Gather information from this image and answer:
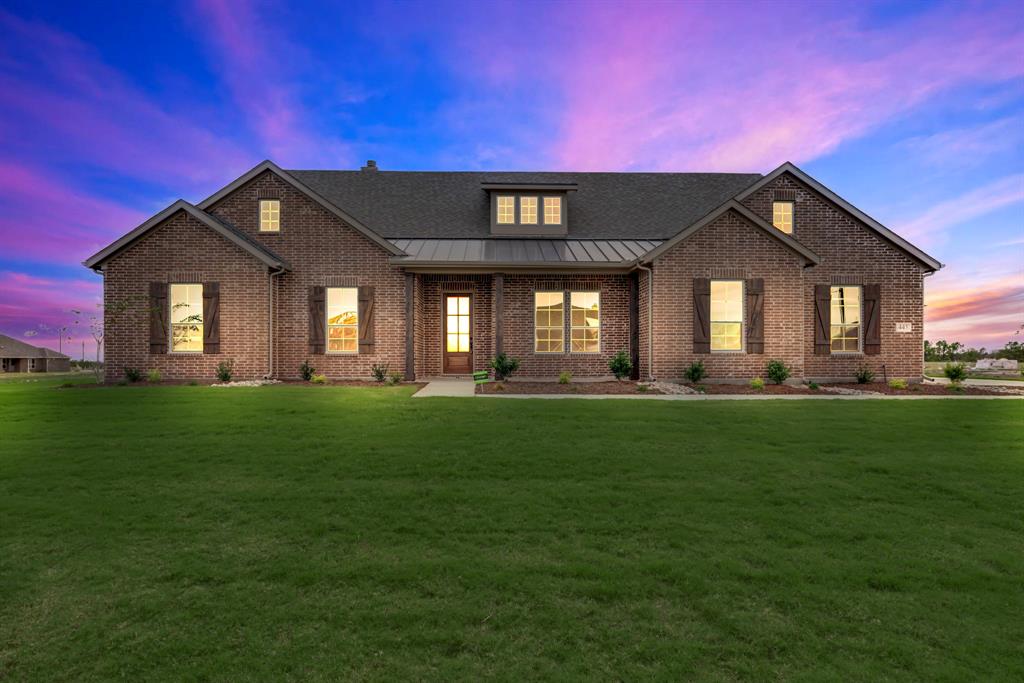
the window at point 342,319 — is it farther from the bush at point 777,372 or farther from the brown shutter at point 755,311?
the bush at point 777,372

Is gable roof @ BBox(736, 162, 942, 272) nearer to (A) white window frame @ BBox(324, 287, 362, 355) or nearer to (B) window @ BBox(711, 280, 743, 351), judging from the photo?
(B) window @ BBox(711, 280, 743, 351)

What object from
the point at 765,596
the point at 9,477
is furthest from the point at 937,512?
the point at 9,477

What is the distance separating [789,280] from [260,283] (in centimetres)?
1542

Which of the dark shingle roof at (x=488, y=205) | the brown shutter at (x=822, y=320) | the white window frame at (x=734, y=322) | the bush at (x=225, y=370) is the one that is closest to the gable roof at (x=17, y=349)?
the dark shingle roof at (x=488, y=205)

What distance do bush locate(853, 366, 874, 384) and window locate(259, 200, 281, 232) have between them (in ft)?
61.7

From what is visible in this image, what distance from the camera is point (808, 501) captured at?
16.2 ft

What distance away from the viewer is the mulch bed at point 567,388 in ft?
42.6

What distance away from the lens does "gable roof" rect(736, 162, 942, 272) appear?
1644cm

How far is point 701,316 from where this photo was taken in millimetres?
14898

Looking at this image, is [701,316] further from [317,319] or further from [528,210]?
[317,319]

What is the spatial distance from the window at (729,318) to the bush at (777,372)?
1020 mm

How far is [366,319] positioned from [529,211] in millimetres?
6886

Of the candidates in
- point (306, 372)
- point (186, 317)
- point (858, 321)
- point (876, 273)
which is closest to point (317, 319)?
point (306, 372)

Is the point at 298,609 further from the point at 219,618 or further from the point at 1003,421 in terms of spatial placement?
the point at 1003,421
